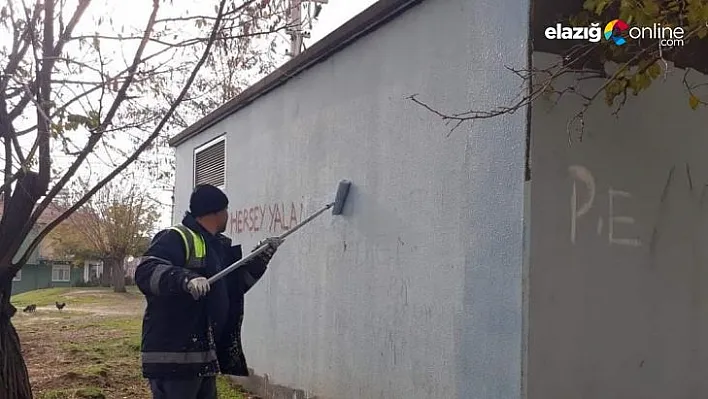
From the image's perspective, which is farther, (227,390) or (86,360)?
(86,360)

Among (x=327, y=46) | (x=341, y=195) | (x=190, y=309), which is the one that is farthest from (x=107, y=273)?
(x=190, y=309)

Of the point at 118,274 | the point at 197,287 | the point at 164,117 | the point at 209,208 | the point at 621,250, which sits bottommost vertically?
the point at 118,274

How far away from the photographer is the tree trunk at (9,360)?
19.8ft

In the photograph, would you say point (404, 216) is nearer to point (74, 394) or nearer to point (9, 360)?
point (9, 360)

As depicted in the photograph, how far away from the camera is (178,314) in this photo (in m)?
4.16

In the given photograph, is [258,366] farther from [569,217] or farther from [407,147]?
[569,217]

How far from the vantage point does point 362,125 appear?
560 cm

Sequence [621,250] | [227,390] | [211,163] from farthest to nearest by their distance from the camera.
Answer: [211,163], [227,390], [621,250]

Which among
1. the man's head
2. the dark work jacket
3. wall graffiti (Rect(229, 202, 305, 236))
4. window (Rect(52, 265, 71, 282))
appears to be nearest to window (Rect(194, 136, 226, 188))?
wall graffiti (Rect(229, 202, 305, 236))

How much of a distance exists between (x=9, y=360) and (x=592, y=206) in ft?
15.7

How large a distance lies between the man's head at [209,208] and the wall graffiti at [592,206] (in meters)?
1.99

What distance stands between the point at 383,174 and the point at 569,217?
1686 millimetres

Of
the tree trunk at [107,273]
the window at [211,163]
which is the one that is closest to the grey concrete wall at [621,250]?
the window at [211,163]

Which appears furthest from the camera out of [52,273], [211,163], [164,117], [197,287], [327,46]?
[52,273]
